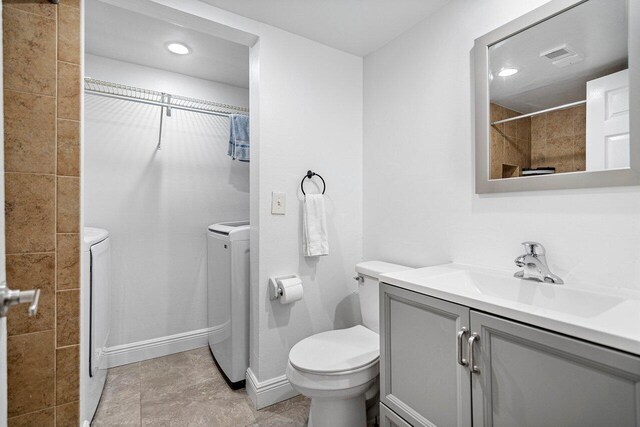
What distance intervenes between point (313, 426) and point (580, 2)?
209 centimetres

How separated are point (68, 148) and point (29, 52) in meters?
0.36

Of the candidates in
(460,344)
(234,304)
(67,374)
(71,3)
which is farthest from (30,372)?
(460,344)

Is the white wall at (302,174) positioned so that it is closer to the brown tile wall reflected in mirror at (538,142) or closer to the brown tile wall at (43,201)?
the brown tile wall at (43,201)

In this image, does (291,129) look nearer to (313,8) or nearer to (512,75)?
(313,8)

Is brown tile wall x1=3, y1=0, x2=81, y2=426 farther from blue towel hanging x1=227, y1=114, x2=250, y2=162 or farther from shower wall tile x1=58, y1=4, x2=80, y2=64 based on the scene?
blue towel hanging x1=227, y1=114, x2=250, y2=162

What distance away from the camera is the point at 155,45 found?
2.10 m

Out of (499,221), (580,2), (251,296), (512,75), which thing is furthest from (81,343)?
(580,2)

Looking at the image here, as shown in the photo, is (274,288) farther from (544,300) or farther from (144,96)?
(144,96)

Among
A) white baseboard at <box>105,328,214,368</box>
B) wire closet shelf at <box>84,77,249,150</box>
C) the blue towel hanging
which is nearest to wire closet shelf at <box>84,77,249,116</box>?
wire closet shelf at <box>84,77,249,150</box>

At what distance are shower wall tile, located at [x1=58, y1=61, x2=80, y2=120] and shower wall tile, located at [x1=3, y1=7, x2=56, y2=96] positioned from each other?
3cm

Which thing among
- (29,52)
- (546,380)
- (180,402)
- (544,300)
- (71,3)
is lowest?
(180,402)

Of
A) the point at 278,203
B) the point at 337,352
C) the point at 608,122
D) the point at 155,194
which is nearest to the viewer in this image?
the point at 608,122

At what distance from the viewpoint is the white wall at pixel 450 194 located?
3.63 feet

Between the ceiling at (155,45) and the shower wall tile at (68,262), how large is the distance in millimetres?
1334
